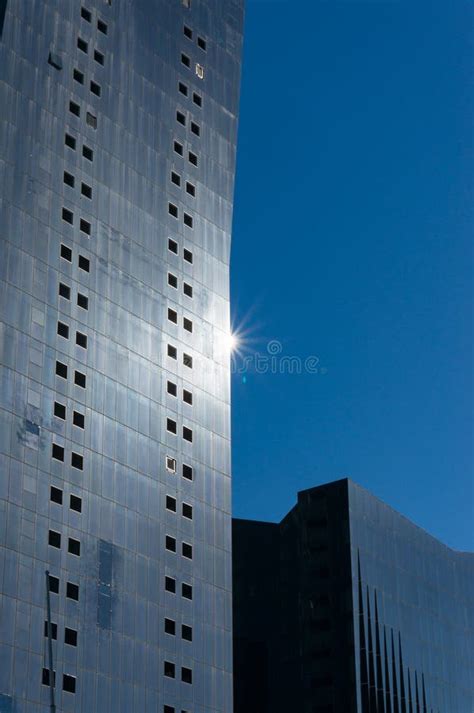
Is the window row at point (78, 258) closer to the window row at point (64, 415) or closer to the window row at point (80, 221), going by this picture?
the window row at point (80, 221)

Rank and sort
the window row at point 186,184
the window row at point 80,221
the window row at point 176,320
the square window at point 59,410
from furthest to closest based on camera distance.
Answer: the window row at point 186,184
the window row at point 176,320
the window row at point 80,221
the square window at point 59,410

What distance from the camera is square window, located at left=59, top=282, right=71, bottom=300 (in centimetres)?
6950

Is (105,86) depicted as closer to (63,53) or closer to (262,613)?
(63,53)

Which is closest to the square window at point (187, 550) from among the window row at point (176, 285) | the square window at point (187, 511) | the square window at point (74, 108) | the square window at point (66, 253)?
the square window at point (187, 511)

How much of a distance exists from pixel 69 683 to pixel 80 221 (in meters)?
22.8

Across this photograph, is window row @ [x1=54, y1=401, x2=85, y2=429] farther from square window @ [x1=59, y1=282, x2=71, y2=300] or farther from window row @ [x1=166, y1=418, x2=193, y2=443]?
window row @ [x1=166, y1=418, x2=193, y2=443]

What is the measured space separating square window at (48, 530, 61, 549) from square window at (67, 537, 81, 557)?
2.12 ft

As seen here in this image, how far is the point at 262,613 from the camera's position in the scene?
331 feet

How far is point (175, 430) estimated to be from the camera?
74188 millimetres

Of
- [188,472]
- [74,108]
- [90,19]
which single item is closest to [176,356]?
[188,472]

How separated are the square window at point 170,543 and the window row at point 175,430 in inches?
217

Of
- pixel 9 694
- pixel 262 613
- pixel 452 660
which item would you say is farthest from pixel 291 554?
pixel 9 694

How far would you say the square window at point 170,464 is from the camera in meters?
72.9

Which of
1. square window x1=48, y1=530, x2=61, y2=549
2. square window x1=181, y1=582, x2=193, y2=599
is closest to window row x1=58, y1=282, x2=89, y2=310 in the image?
square window x1=48, y1=530, x2=61, y2=549
